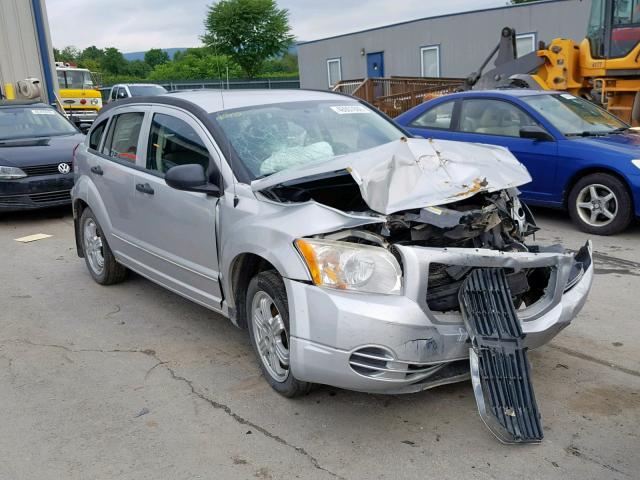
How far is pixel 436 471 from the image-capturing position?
3021 mm

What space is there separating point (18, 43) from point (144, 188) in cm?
1105

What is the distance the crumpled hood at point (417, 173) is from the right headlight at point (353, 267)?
27 centimetres

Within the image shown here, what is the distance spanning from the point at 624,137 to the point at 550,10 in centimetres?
1819

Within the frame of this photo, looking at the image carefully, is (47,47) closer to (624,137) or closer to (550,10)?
(624,137)

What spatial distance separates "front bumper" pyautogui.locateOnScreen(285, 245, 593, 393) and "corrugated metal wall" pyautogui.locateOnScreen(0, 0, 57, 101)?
1286cm

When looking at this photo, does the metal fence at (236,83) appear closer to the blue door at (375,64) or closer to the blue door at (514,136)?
the blue door at (375,64)

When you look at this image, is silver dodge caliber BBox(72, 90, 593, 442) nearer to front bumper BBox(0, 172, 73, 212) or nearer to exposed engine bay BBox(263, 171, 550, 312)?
exposed engine bay BBox(263, 171, 550, 312)

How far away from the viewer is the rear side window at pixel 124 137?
5.22 meters

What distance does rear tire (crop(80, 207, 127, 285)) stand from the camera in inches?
233

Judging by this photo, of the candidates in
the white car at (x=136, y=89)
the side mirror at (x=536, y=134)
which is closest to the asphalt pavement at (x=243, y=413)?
the side mirror at (x=536, y=134)

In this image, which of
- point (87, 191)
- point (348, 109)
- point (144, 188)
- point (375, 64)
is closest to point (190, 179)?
point (144, 188)

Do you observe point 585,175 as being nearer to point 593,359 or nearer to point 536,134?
point 536,134

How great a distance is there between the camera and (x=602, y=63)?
40.1 ft

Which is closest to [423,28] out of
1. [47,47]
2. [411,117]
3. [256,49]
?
[47,47]
